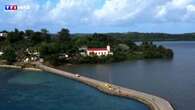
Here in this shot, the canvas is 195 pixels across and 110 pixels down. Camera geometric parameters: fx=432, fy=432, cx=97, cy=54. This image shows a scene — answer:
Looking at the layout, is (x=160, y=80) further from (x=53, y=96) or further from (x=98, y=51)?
(x=98, y=51)

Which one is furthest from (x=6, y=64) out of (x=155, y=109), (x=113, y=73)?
(x=155, y=109)

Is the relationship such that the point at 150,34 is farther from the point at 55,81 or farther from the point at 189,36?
the point at 55,81

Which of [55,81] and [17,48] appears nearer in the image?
[55,81]

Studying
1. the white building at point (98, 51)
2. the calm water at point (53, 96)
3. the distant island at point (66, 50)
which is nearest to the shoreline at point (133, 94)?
the calm water at point (53, 96)

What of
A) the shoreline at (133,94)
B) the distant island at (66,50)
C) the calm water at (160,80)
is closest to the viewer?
the shoreline at (133,94)

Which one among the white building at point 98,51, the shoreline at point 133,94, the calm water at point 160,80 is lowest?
the calm water at point 160,80

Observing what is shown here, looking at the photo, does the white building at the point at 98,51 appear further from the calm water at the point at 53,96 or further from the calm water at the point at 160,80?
the calm water at the point at 53,96

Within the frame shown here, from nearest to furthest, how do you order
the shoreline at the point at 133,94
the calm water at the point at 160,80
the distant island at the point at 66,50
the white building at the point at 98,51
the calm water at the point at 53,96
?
1. the shoreline at the point at 133,94
2. the calm water at the point at 53,96
3. the calm water at the point at 160,80
4. the distant island at the point at 66,50
5. the white building at the point at 98,51
